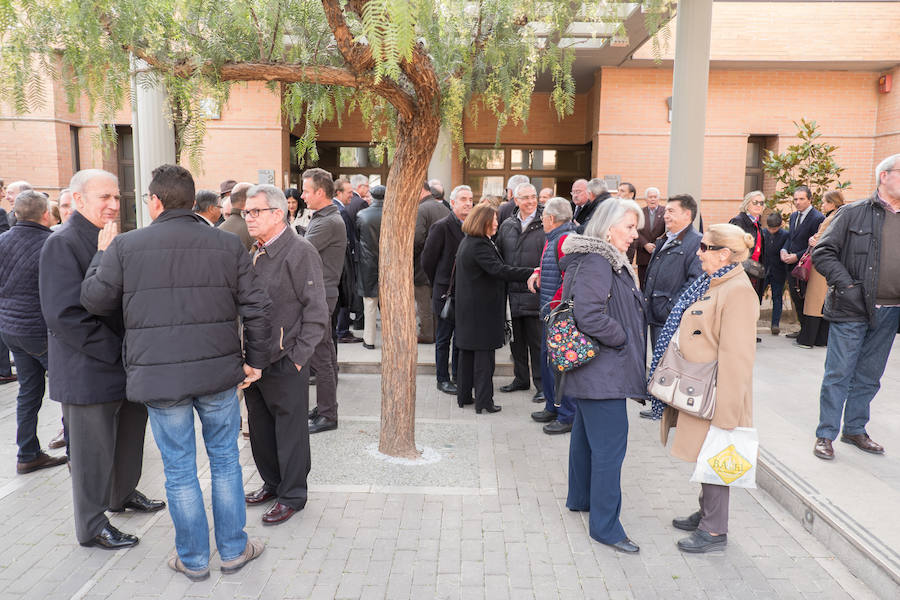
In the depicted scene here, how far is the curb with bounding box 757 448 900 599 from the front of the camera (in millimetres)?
3266

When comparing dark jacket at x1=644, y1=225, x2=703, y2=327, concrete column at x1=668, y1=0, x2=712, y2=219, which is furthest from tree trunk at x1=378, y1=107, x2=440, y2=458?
concrete column at x1=668, y1=0, x2=712, y2=219

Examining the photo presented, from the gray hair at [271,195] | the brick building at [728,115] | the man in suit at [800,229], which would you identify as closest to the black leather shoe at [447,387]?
the gray hair at [271,195]

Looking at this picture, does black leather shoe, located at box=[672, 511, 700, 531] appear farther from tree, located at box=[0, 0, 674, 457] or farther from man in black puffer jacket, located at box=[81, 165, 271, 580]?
man in black puffer jacket, located at box=[81, 165, 271, 580]

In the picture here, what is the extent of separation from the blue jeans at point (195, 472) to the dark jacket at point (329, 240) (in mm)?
2324

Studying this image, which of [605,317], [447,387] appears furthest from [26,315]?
[605,317]

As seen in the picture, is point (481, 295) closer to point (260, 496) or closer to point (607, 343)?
point (607, 343)

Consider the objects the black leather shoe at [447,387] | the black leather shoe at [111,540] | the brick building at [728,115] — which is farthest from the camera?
the brick building at [728,115]

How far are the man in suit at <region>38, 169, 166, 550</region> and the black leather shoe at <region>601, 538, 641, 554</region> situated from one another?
8.90 ft

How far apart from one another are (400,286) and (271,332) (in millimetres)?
1384

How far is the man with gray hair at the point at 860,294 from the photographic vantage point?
14.8 ft

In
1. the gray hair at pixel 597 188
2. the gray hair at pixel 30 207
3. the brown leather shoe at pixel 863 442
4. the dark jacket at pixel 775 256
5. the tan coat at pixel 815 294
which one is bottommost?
the brown leather shoe at pixel 863 442

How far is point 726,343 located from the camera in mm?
3383

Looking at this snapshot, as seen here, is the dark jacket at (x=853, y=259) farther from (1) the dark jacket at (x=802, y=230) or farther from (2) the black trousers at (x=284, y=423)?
(1) the dark jacket at (x=802, y=230)

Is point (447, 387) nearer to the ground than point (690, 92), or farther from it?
nearer to the ground
